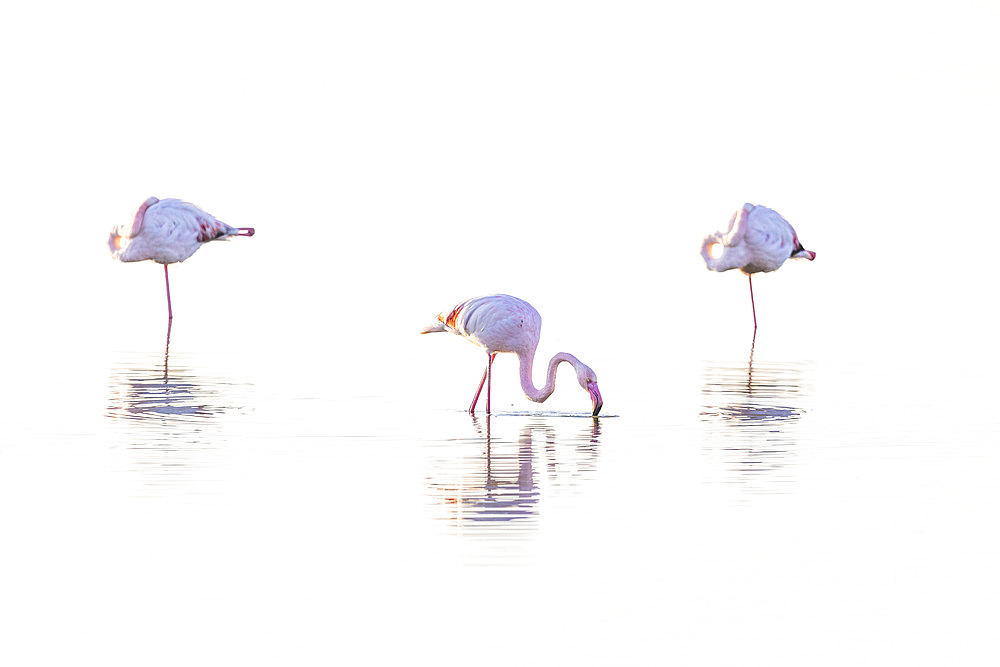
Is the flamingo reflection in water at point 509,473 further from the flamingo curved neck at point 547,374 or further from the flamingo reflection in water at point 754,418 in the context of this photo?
the flamingo reflection in water at point 754,418

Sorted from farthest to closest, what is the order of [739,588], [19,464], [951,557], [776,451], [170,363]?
[170,363], [776,451], [19,464], [951,557], [739,588]

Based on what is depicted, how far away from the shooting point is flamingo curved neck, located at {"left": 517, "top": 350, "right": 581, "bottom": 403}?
32.7ft

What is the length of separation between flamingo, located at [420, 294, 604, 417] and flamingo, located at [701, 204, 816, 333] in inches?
264

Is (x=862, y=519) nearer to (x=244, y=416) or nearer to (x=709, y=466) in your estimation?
(x=709, y=466)

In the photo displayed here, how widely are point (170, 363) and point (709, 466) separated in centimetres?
552

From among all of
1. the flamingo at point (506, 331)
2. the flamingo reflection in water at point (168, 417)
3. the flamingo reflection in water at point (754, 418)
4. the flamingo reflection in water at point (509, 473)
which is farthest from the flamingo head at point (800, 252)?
the flamingo reflection in water at point (509, 473)

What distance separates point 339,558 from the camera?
20.3 ft

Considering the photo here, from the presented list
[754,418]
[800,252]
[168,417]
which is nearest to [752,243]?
[800,252]

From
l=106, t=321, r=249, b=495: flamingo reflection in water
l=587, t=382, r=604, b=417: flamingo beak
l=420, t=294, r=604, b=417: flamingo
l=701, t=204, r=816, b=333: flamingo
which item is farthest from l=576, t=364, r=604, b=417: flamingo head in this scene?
l=701, t=204, r=816, b=333: flamingo

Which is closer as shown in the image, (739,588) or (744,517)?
(739,588)

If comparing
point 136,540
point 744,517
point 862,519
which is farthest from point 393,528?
point 862,519

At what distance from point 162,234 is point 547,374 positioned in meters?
7.84

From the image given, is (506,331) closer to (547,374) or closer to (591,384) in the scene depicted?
(547,374)

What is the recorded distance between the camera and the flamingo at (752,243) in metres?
17.0
